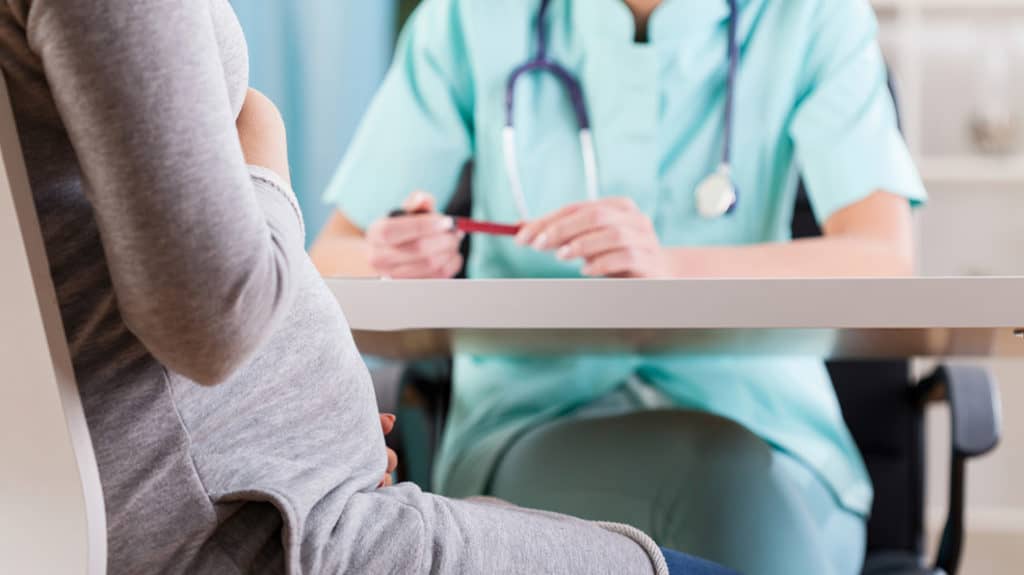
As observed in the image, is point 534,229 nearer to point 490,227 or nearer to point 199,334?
point 490,227

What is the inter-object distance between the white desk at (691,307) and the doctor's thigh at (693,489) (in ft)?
0.69

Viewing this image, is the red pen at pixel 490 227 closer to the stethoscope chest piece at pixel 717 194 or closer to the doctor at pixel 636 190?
the doctor at pixel 636 190

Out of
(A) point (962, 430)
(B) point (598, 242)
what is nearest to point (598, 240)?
(B) point (598, 242)

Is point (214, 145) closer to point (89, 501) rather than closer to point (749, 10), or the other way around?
point (89, 501)

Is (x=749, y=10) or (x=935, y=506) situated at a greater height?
(x=749, y=10)

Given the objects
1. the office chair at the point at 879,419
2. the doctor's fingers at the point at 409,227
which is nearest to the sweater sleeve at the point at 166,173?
the doctor's fingers at the point at 409,227

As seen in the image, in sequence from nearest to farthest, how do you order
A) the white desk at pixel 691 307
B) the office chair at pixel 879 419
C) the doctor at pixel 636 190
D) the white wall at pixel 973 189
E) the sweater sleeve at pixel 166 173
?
the sweater sleeve at pixel 166 173
the white desk at pixel 691 307
the doctor at pixel 636 190
the office chair at pixel 879 419
the white wall at pixel 973 189

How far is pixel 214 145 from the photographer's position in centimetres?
44

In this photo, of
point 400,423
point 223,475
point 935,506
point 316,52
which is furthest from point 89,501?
point 935,506

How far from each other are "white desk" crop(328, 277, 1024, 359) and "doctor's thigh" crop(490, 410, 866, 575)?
0.21 meters

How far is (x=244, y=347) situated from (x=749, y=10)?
0.96 m

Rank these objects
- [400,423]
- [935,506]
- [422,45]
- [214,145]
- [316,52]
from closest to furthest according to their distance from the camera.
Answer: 1. [214,145]
2. [400,423]
3. [422,45]
4. [316,52]
5. [935,506]

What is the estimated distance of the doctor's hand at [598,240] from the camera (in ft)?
3.20

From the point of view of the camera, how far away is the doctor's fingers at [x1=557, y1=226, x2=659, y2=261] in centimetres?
99
